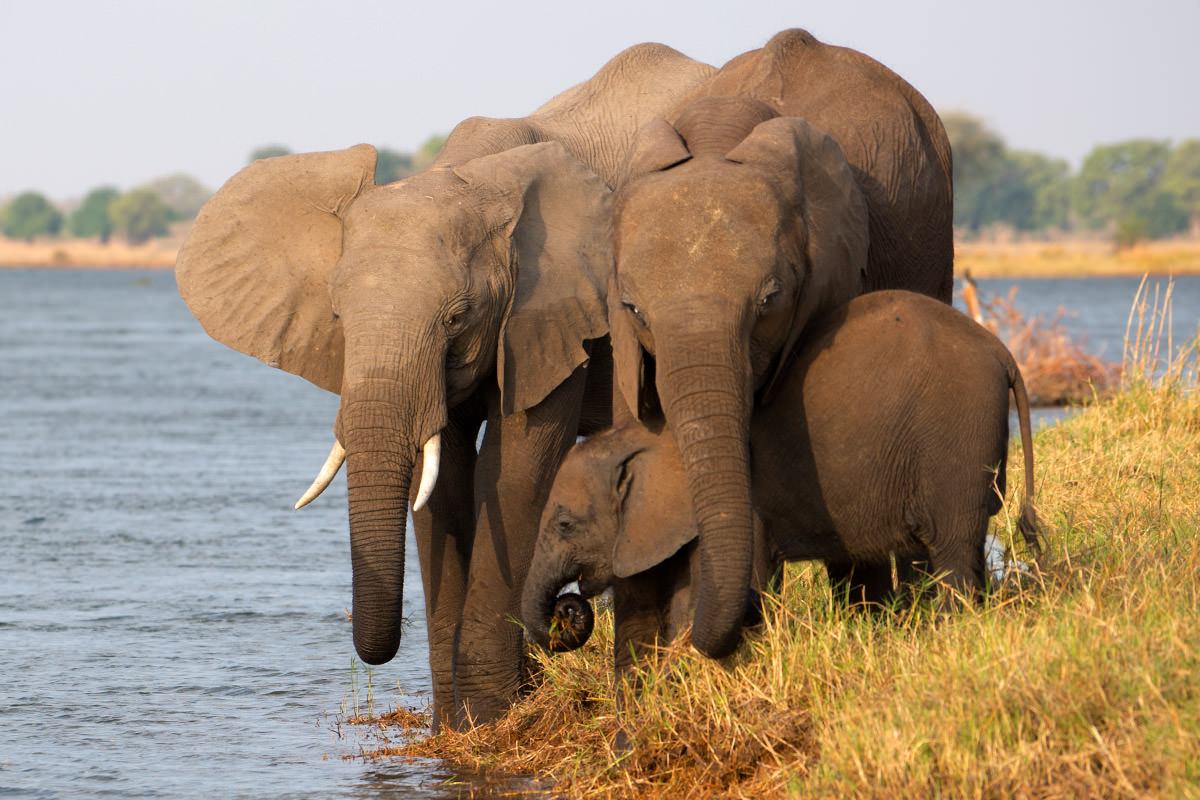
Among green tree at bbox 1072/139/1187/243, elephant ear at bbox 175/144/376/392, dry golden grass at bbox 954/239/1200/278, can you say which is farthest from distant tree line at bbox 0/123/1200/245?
elephant ear at bbox 175/144/376/392

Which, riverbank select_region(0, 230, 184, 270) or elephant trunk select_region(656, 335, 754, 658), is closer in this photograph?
elephant trunk select_region(656, 335, 754, 658)

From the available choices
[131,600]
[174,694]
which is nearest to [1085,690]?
[174,694]

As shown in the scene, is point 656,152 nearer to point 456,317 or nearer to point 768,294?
point 768,294

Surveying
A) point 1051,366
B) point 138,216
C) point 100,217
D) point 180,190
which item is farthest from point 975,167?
point 180,190

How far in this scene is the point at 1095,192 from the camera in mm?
127500

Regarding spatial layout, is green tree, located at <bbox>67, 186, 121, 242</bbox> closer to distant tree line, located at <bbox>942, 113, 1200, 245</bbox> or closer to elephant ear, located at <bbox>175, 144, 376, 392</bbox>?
distant tree line, located at <bbox>942, 113, 1200, 245</bbox>

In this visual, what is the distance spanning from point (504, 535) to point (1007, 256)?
85.7 meters

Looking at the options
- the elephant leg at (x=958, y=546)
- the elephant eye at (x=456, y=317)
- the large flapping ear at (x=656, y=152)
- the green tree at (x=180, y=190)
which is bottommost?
the green tree at (x=180, y=190)

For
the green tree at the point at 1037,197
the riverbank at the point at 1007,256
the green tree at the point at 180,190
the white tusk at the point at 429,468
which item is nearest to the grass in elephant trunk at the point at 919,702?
the white tusk at the point at 429,468

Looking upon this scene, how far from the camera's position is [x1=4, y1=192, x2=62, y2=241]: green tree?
148375 mm

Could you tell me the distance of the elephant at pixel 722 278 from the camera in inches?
181

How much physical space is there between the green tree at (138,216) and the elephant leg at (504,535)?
140 metres

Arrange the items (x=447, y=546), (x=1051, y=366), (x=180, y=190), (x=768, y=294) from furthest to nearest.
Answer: (x=180, y=190) < (x=1051, y=366) < (x=447, y=546) < (x=768, y=294)

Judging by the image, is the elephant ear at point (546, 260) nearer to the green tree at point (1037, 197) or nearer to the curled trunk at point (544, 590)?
the curled trunk at point (544, 590)
